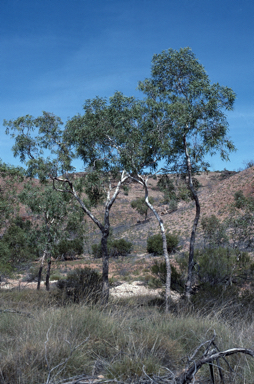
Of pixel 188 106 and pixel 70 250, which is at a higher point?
pixel 188 106

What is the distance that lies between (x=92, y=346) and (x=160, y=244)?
3284cm

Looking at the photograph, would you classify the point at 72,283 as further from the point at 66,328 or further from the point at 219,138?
the point at 66,328

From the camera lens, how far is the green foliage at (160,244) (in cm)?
3488

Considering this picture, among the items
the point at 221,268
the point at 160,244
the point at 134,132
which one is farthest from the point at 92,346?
the point at 160,244

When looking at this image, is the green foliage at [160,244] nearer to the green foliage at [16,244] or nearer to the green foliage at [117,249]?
the green foliage at [117,249]

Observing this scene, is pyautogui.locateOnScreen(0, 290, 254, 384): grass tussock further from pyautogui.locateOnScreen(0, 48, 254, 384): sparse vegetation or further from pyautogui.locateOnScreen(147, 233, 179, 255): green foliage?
pyautogui.locateOnScreen(147, 233, 179, 255): green foliage

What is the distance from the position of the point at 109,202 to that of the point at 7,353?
9920 mm

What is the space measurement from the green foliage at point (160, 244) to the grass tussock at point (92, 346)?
1166 inches

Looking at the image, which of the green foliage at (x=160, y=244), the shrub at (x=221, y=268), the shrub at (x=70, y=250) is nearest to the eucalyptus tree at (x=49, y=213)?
the shrub at (x=221, y=268)

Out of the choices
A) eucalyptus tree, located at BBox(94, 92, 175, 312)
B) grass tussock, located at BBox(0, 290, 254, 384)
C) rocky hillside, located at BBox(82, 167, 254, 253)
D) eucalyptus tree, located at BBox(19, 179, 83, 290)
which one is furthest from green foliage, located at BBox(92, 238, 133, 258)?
grass tussock, located at BBox(0, 290, 254, 384)

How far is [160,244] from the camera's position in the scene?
3666 centimetres

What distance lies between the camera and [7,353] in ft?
12.3

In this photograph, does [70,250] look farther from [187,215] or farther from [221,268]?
[221,268]

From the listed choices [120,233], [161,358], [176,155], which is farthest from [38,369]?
[120,233]
